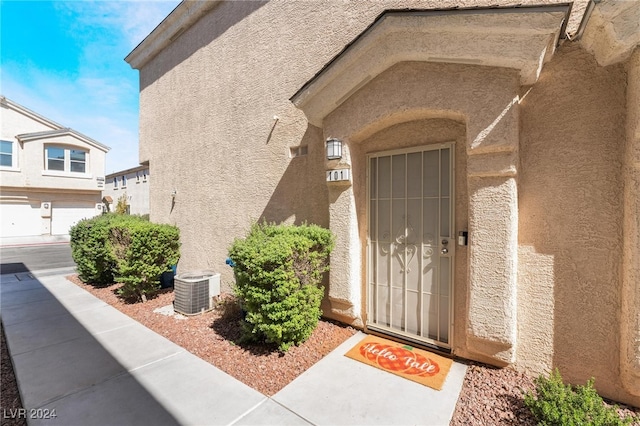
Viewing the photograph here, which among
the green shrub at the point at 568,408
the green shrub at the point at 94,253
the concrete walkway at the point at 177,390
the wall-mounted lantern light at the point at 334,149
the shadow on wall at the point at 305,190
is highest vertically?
the wall-mounted lantern light at the point at 334,149

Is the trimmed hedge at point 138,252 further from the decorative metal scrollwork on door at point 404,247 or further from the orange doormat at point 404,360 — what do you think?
the decorative metal scrollwork on door at point 404,247

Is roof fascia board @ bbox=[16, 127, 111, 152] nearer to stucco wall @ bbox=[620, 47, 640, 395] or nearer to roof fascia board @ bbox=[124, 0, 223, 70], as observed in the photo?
roof fascia board @ bbox=[124, 0, 223, 70]

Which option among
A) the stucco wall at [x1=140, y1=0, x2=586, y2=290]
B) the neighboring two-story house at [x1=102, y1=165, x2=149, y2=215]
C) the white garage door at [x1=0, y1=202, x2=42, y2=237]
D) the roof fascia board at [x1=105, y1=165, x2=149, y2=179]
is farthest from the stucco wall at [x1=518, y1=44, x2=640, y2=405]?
the white garage door at [x1=0, y1=202, x2=42, y2=237]

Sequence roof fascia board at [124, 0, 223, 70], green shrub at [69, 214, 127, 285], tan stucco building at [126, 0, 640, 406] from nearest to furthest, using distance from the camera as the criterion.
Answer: tan stucco building at [126, 0, 640, 406] → roof fascia board at [124, 0, 223, 70] → green shrub at [69, 214, 127, 285]

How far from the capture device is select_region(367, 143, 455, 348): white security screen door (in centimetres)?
438

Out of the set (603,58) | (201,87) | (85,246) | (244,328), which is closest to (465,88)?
(603,58)

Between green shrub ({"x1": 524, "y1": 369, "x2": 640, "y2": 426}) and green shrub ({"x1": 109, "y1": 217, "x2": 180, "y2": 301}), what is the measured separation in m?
7.89

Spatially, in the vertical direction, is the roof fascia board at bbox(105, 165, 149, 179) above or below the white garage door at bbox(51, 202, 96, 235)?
above

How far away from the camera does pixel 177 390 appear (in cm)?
356

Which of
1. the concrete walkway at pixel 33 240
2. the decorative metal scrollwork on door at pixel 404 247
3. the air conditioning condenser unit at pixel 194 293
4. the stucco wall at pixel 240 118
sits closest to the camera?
the decorative metal scrollwork on door at pixel 404 247

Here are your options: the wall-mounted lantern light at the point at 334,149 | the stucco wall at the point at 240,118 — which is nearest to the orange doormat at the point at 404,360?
the stucco wall at the point at 240,118

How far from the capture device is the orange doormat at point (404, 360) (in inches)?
148

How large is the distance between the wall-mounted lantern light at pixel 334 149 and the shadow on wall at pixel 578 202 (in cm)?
274

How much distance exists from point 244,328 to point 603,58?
624 cm
